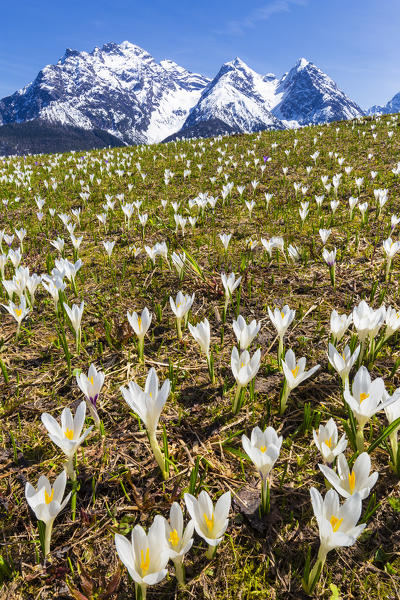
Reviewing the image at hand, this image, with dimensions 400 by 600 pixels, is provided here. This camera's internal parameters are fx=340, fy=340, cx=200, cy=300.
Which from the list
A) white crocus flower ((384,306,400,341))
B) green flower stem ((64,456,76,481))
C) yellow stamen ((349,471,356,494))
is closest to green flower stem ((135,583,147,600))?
green flower stem ((64,456,76,481))

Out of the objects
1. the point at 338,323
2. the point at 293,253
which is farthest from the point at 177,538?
the point at 293,253

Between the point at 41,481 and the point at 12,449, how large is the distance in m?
0.62

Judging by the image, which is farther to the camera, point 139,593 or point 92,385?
point 92,385

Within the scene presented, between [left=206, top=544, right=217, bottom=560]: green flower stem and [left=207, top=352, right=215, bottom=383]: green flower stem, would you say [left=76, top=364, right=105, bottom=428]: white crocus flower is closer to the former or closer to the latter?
[left=207, top=352, right=215, bottom=383]: green flower stem

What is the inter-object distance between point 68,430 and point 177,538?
66 centimetres

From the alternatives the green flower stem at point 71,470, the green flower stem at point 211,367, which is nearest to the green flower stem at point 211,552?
the green flower stem at point 71,470

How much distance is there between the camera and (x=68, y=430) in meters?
1.48

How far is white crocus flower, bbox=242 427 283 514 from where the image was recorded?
1254mm

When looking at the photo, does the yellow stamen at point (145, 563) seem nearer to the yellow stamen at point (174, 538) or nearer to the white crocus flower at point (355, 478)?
the yellow stamen at point (174, 538)

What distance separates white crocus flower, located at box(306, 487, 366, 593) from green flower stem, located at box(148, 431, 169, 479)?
26.2 inches

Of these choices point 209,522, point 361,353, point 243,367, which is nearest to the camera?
point 209,522

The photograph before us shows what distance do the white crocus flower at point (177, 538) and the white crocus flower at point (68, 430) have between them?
0.49 m

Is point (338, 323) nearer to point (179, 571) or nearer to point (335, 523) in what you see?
point (335, 523)

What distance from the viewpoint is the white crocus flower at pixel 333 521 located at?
103 cm
